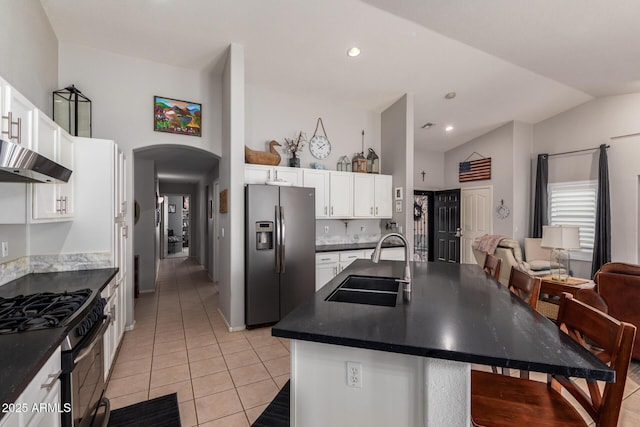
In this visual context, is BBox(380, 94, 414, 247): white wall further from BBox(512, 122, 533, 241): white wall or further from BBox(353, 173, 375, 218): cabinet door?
BBox(512, 122, 533, 241): white wall

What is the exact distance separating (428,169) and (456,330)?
6.47 metres

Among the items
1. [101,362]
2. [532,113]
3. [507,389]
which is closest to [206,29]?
[101,362]

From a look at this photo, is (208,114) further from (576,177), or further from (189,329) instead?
(576,177)

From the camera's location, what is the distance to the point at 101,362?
1.96 meters

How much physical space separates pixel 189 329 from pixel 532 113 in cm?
691

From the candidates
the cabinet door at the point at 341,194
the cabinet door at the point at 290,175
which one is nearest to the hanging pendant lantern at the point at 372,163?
the cabinet door at the point at 341,194

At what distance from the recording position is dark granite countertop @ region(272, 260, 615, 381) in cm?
103

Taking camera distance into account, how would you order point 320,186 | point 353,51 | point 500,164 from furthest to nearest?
point 500,164 → point 320,186 → point 353,51

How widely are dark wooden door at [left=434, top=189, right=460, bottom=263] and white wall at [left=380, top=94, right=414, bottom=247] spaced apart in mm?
2640

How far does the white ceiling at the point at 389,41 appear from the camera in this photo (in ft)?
9.55

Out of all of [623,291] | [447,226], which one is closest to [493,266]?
[623,291]

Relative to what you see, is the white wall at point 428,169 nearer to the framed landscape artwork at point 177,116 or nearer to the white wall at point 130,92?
the white wall at point 130,92

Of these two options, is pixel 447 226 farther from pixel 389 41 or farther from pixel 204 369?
pixel 204 369

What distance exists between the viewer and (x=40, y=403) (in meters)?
1.13
